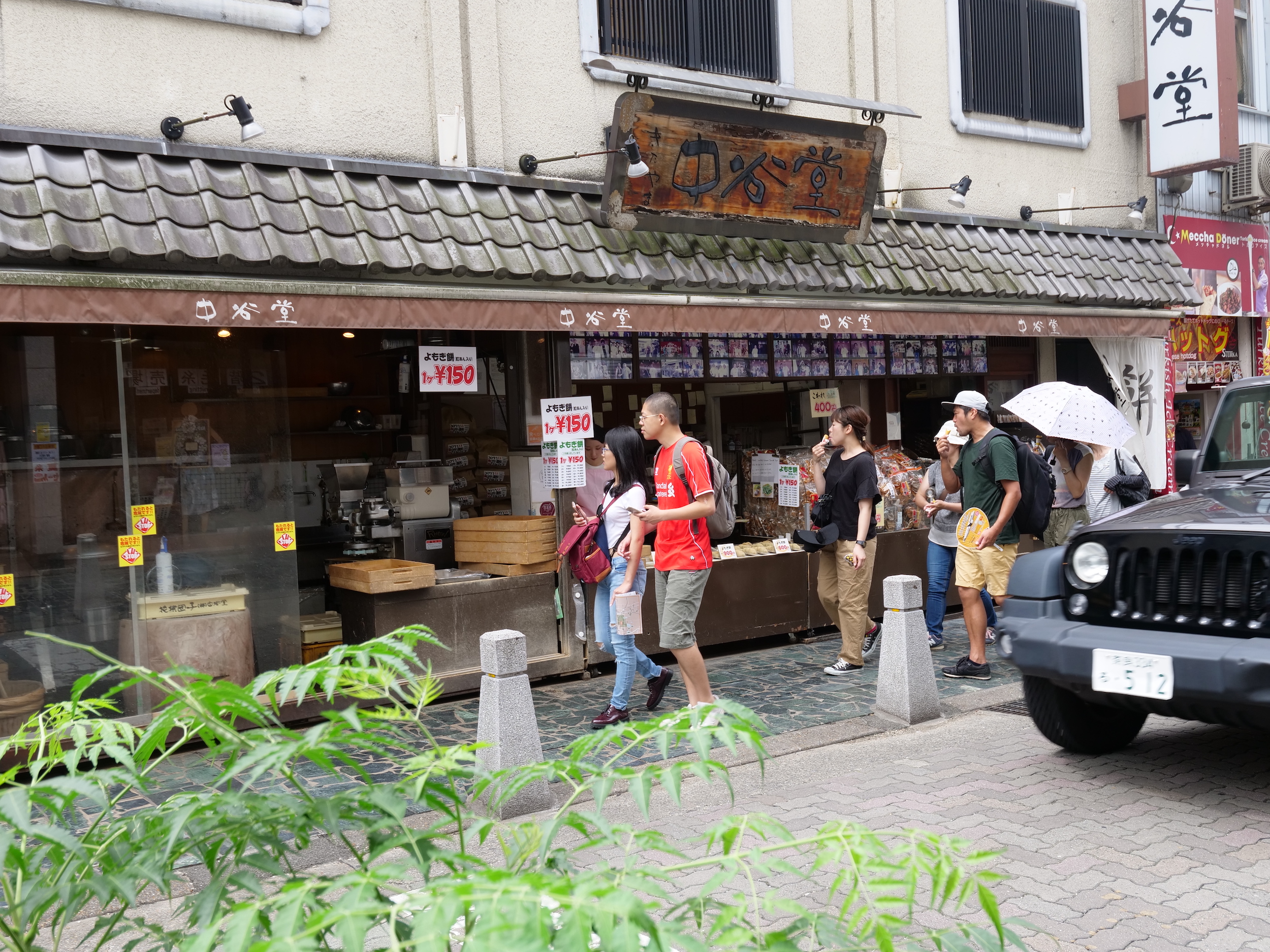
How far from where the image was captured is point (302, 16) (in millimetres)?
7223

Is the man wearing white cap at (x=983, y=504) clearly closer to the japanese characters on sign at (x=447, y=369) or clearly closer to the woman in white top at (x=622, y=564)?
the woman in white top at (x=622, y=564)

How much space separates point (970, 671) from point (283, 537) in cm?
496

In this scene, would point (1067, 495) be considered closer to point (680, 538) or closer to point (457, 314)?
point (680, 538)

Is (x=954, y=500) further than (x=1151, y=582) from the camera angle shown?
Yes

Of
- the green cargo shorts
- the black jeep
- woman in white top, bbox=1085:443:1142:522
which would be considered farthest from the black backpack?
the green cargo shorts

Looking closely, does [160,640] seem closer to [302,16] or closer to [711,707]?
[302,16]

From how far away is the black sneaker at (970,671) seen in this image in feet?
26.5

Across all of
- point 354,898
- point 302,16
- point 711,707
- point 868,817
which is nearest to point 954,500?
point 868,817

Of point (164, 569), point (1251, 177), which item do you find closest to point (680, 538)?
point (164, 569)

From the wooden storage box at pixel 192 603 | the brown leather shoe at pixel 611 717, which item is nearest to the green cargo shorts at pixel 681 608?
the brown leather shoe at pixel 611 717

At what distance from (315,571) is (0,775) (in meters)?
7.10

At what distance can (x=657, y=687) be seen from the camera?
293 inches

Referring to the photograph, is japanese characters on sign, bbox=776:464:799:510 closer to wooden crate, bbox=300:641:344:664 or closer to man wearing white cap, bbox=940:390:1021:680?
man wearing white cap, bbox=940:390:1021:680

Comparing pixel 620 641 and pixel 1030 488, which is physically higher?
pixel 1030 488
